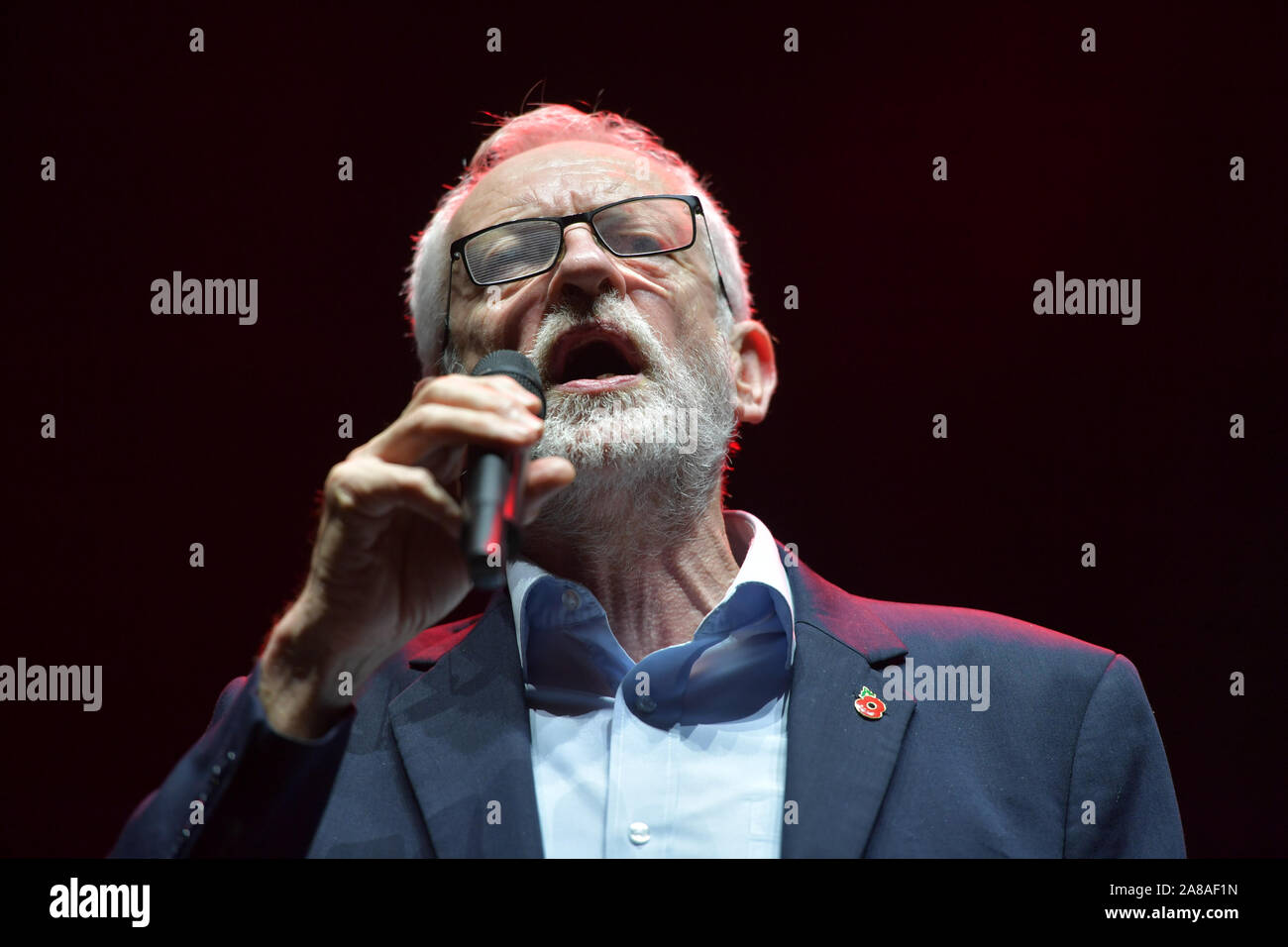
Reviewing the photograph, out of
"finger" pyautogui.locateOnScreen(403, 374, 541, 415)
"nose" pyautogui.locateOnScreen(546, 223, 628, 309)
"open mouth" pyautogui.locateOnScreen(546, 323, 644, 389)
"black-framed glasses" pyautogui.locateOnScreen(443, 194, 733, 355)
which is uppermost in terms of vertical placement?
"black-framed glasses" pyautogui.locateOnScreen(443, 194, 733, 355)

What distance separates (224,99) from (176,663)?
1.40m

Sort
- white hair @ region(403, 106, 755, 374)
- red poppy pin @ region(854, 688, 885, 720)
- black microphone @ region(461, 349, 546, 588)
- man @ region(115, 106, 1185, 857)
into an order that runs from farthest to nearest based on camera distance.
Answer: white hair @ region(403, 106, 755, 374) → red poppy pin @ region(854, 688, 885, 720) → man @ region(115, 106, 1185, 857) → black microphone @ region(461, 349, 546, 588)

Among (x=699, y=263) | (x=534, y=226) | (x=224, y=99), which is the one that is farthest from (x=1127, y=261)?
(x=224, y=99)

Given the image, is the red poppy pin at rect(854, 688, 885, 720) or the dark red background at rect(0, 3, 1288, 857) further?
the dark red background at rect(0, 3, 1288, 857)

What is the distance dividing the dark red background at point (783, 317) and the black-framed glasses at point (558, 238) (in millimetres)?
565

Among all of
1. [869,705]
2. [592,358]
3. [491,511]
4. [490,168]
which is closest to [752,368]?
[592,358]

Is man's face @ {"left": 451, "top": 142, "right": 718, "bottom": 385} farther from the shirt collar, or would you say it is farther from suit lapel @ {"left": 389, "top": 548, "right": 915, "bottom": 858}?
suit lapel @ {"left": 389, "top": 548, "right": 915, "bottom": 858}

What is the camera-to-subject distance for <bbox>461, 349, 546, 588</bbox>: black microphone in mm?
1097

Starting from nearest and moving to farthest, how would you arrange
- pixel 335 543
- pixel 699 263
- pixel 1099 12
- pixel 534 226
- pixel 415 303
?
pixel 335 543, pixel 534 226, pixel 699 263, pixel 415 303, pixel 1099 12

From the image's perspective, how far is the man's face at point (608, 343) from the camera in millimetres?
1927

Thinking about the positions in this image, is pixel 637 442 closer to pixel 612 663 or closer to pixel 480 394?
pixel 612 663

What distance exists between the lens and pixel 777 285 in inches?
105

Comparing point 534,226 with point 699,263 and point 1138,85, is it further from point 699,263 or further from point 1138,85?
point 1138,85

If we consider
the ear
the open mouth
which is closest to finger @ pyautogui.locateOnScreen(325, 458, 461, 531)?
the open mouth
